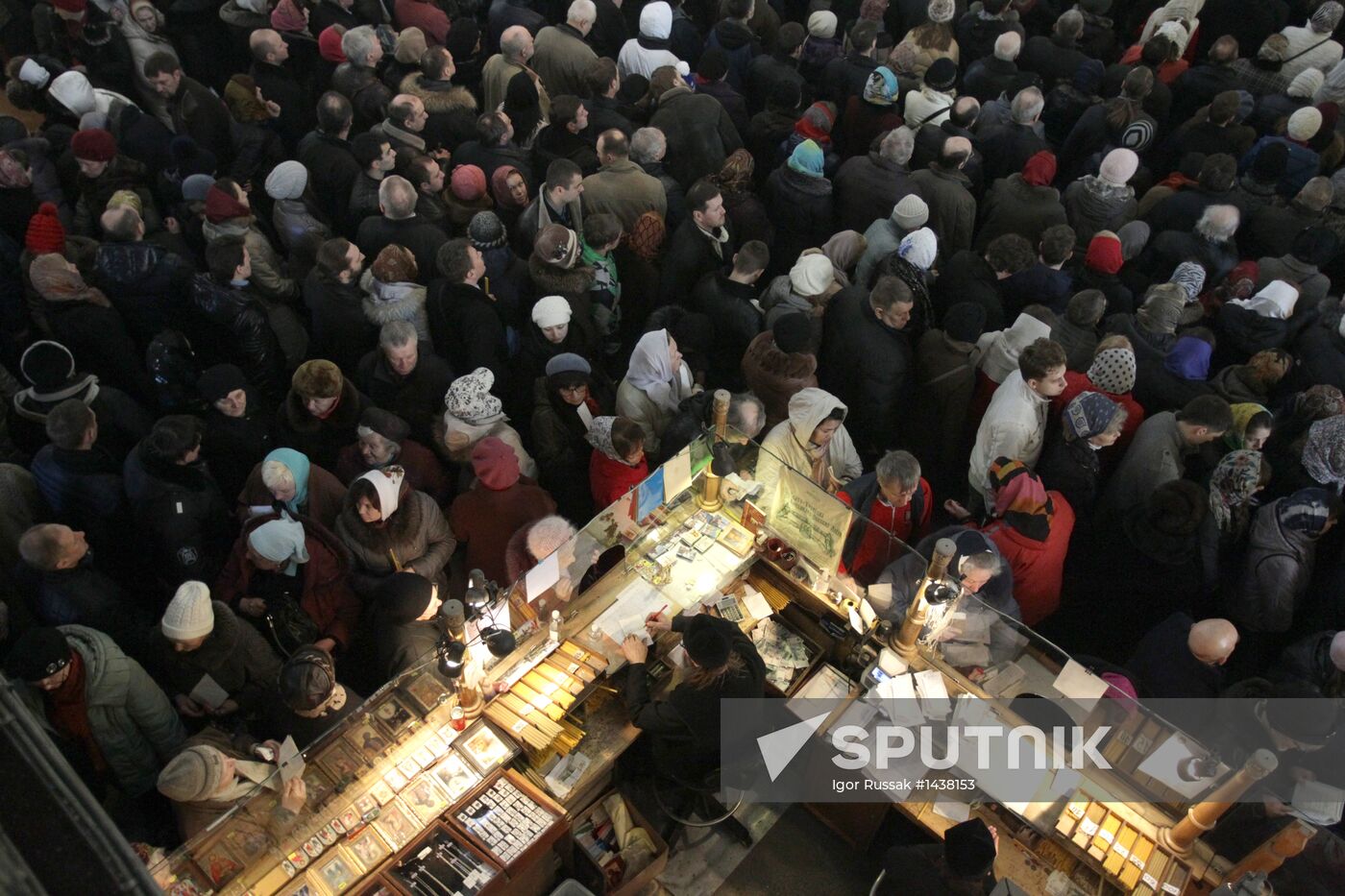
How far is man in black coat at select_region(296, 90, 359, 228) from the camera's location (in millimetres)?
7480

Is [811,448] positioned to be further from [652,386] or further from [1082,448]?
[1082,448]

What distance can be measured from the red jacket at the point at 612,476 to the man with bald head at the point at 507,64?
4208 millimetres

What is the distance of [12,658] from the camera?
4016 mm

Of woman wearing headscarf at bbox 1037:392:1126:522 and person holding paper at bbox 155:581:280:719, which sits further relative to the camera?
woman wearing headscarf at bbox 1037:392:1126:522

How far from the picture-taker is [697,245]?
6859 millimetres

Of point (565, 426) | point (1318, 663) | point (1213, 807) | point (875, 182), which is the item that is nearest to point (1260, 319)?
point (1318, 663)

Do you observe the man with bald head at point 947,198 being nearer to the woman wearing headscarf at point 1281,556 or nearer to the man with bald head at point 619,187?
the man with bald head at point 619,187

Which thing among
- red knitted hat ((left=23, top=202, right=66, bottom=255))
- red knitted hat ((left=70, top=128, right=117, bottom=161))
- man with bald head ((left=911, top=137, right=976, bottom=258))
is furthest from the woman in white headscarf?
man with bald head ((left=911, top=137, right=976, bottom=258))

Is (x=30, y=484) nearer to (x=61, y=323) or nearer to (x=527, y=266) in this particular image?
(x=61, y=323)

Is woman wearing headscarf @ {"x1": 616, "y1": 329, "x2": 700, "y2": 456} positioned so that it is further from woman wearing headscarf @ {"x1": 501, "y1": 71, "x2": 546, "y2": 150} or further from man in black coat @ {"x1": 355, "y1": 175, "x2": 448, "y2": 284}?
woman wearing headscarf @ {"x1": 501, "y1": 71, "x2": 546, "y2": 150}

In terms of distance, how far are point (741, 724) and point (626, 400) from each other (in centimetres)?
231

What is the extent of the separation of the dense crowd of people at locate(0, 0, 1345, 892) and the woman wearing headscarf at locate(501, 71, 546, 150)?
3cm

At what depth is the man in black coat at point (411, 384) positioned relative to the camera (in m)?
5.97

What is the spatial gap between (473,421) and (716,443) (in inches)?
61.0
